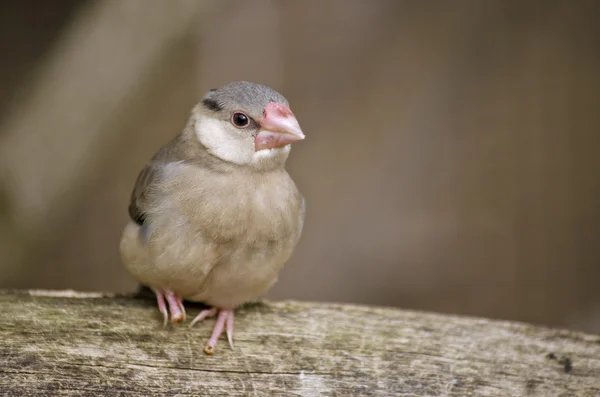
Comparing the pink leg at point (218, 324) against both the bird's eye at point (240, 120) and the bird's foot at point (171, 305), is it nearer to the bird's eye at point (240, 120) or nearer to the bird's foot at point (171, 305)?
the bird's foot at point (171, 305)

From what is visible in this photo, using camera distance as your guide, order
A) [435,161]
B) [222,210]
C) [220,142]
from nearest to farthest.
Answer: [222,210], [220,142], [435,161]

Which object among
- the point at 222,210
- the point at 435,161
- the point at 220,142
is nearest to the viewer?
the point at 222,210

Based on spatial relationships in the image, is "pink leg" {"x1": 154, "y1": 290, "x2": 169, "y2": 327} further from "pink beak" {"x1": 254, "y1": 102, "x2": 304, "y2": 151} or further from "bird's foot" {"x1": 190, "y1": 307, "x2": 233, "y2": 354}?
"pink beak" {"x1": 254, "y1": 102, "x2": 304, "y2": 151}

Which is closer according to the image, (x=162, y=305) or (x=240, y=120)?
(x=240, y=120)

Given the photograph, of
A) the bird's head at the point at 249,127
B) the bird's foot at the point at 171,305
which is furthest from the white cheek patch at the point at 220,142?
the bird's foot at the point at 171,305

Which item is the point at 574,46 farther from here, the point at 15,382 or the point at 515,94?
the point at 15,382

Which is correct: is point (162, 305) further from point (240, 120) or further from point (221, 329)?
point (240, 120)

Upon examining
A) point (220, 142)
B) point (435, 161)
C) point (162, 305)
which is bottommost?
point (162, 305)

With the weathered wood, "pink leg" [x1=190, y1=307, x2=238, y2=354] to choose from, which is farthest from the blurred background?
"pink leg" [x1=190, y1=307, x2=238, y2=354]

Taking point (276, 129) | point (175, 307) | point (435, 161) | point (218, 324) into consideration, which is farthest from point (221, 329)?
point (435, 161)
